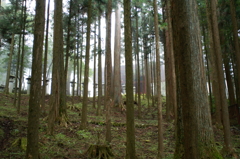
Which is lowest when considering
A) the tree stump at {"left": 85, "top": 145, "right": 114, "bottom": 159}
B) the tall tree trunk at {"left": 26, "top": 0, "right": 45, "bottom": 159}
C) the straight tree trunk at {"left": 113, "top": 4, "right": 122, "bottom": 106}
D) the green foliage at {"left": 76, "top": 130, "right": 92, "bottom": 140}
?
the tree stump at {"left": 85, "top": 145, "right": 114, "bottom": 159}

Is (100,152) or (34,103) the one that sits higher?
(34,103)

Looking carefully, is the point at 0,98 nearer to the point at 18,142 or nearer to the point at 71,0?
the point at 71,0

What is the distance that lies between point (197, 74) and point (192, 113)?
95cm

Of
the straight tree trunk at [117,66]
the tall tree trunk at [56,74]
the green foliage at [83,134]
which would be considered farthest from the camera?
the straight tree trunk at [117,66]

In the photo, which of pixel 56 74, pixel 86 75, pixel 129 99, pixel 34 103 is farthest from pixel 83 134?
pixel 34 103

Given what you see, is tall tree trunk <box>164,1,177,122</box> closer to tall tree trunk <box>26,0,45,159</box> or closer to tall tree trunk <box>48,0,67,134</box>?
tall tree trunk <box>48,0,67,134</box>

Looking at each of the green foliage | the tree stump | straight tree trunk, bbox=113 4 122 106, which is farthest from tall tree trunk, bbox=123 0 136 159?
straight tree trunk, bbox=113 4 122 106

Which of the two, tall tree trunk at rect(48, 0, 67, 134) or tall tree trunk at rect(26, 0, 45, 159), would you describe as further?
tall tree trunk at rect(48, 0, 67, 134)

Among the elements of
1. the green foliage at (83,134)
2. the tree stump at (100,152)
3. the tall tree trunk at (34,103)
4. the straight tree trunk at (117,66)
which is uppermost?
the straight tree trunk at (117,66)

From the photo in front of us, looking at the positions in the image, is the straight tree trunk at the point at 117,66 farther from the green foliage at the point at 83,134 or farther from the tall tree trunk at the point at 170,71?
the green foliage at the point at 83,134

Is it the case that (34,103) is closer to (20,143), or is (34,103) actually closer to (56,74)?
(20,143)

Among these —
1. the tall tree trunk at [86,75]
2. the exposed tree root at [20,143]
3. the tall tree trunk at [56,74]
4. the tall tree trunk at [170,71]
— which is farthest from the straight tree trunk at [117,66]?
the exposed tree root at [20,143]

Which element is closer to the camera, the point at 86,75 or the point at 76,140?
the point at 76,140

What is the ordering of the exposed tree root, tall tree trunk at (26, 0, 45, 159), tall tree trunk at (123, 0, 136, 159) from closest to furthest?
tall tree trunk at (26, 0, 45, 159) → tall tree trunk at (123, 0, 136, 159) → the exposed tree root
